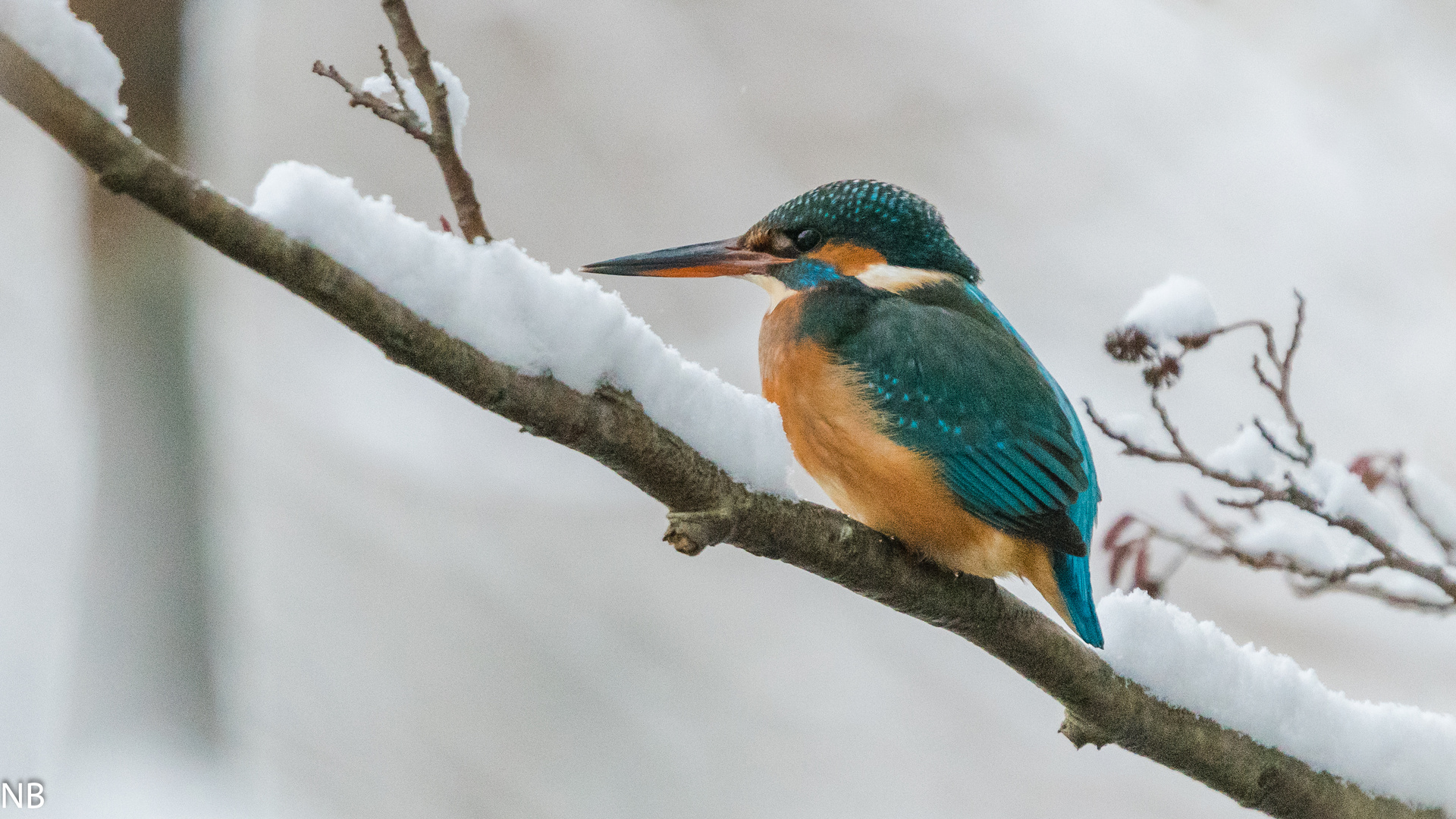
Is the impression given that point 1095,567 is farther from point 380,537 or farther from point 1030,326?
point 380,537

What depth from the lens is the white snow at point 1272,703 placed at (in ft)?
3.93

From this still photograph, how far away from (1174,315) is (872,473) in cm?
40

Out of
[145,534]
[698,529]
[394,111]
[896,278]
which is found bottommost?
[145,534]

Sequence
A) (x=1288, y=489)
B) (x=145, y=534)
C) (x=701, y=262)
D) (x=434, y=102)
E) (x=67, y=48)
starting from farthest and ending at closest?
(x=145, y=534), (x=701, y=262), (x=1288, y=489), (x=434, y=102), (x=67, y=48)

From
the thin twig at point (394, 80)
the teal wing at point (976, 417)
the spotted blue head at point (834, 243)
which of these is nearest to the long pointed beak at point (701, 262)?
the spotted blue head at point (834, 243)

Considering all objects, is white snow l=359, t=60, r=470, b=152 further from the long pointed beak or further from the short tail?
the short tail

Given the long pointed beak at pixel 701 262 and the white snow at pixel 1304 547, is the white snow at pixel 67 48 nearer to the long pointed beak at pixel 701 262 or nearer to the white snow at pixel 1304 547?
the long pointed beak at pixel 701 262

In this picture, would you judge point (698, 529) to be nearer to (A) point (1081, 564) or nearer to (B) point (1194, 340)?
(A) point (1081, 564)

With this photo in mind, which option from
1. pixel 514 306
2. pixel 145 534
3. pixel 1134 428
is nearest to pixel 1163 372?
pixel 1134 428

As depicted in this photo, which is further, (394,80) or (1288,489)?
(1288,489)

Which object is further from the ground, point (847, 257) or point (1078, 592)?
point (847, 257)

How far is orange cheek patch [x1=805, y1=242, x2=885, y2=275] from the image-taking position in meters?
1.46

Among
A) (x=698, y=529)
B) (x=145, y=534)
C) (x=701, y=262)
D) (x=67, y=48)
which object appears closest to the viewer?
(x=67, y=48)

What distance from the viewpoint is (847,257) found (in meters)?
1.46
